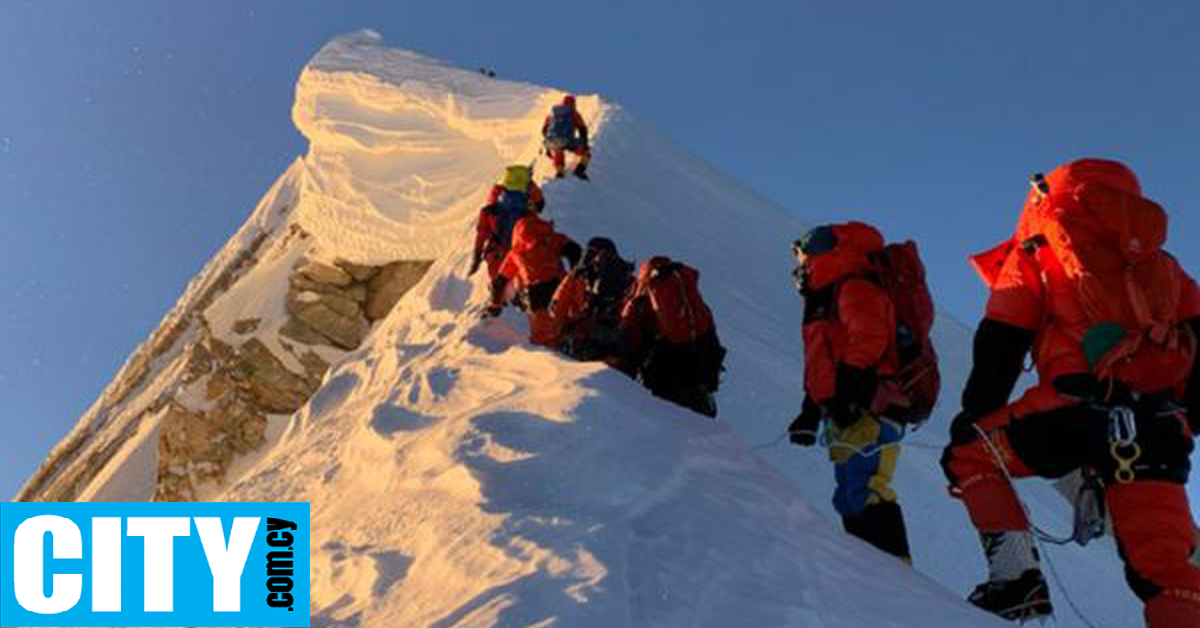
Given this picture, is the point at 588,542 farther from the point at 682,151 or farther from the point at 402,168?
the point at 402,168

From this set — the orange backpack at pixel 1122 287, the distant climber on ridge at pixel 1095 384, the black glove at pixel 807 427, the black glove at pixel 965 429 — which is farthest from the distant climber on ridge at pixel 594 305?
the orange backpack at pixel 1122 287

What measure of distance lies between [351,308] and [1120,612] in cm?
2096

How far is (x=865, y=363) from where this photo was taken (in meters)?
4.71

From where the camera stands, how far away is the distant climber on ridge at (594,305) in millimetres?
7305

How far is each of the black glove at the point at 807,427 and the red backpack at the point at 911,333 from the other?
1.42 feet

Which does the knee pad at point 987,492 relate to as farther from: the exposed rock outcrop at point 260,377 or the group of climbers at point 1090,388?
the exposed rock outcrop at point 260,377

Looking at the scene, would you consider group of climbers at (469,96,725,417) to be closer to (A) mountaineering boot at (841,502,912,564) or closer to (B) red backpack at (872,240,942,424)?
(B) red backpack at (872,240,942,424)

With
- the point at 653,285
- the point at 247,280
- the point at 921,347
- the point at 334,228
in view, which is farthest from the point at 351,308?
the point at 921,347

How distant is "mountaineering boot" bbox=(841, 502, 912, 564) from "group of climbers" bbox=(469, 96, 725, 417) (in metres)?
2.24

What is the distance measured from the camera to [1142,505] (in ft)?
11.8

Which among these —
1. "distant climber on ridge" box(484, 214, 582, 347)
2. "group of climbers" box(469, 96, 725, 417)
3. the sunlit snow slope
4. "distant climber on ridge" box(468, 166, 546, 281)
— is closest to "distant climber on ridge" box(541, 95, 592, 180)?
the sunlit snow slope

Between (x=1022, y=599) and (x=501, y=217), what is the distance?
780 cm

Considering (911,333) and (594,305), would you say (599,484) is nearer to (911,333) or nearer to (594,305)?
(911,333)

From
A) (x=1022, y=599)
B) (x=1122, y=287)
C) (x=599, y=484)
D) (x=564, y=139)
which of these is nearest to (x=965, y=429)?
(x=1022, y=599)
